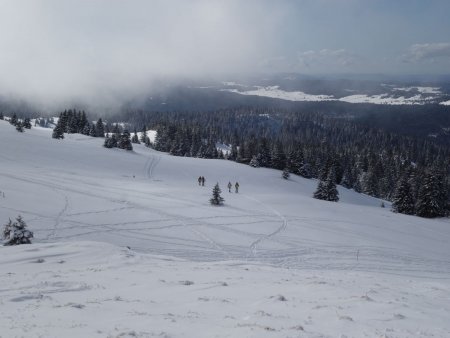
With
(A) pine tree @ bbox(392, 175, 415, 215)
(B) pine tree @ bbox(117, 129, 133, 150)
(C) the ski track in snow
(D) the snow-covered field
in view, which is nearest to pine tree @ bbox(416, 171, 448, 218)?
Result: (A) pine tree @ bbox(392, 175, 415, 215)

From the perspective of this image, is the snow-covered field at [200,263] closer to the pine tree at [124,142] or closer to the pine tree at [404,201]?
the pine tree at [404,201]

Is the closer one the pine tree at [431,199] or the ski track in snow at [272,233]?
the ski track in snow at [272,233]

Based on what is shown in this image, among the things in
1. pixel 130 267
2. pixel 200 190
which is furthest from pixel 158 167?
pixel 130 267

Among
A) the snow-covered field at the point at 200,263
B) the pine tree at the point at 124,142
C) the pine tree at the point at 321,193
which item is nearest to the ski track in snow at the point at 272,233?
the snow-covered field at the point at 200,263

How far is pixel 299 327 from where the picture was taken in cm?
816

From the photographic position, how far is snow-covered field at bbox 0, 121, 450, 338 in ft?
28.1

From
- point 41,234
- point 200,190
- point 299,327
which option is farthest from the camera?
point 200,190

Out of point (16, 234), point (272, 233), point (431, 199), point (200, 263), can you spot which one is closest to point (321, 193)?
point (431, 199)

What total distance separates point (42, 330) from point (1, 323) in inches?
41.6

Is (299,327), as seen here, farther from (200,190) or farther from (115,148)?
(115,148)

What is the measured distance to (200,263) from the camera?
55.5 ft

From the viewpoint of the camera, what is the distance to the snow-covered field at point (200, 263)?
8555 millimetres

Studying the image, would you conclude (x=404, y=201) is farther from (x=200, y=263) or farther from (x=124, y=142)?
(x=124, y=142)

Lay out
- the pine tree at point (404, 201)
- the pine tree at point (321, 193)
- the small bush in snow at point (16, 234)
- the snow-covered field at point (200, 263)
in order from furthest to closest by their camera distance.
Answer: the pine tree at point (321, 193)
the pine tree at point (404, 201)
the small bush in snow at point (16, 234)
the snow-covered field at point (200, 263)
